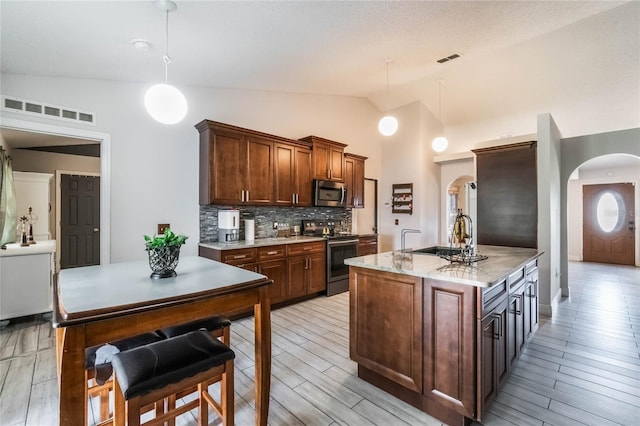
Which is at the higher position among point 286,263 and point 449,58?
point 449,58

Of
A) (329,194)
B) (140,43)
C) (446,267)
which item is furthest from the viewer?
(329,194)

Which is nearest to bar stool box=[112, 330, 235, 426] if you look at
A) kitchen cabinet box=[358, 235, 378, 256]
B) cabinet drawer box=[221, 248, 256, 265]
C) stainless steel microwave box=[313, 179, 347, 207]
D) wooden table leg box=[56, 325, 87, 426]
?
wooden table leg box=[56, 325, 87, 426]

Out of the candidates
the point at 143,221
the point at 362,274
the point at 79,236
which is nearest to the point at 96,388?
the point at 362,274

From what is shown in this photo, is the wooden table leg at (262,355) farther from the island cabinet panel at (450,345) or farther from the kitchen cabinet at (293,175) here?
the kitchen cabinet at (293,175)

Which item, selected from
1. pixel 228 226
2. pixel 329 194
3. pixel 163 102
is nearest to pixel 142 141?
pixel 228 226

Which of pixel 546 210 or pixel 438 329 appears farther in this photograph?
pixel 546 210

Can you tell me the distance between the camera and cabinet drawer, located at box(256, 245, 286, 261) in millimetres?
3703

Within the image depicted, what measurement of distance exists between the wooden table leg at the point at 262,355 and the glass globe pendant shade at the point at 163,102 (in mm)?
1472

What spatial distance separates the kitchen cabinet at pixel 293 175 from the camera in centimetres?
427

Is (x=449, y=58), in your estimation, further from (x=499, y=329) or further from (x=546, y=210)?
(x=499, y=329)

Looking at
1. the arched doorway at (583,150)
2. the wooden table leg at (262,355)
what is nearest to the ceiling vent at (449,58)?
the arched doorway at (583,150)

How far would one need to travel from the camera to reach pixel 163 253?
1.70 meters

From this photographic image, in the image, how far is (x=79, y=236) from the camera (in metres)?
5.74

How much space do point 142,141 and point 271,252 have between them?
2046 mm
